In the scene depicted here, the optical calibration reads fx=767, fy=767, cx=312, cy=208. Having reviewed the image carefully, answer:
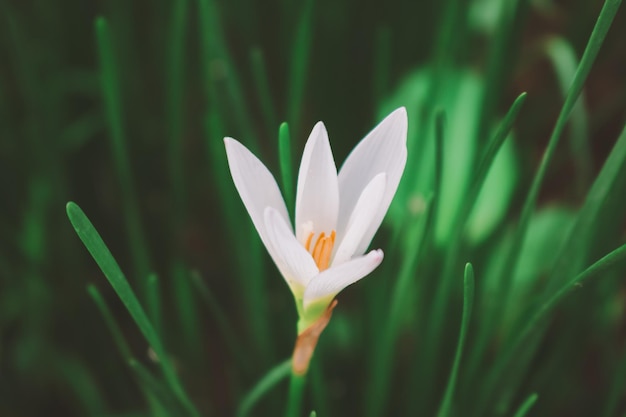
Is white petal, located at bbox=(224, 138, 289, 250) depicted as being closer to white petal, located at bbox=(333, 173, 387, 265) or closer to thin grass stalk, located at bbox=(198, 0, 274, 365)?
white petal, located at bbox=(333, 173, 387, 265)

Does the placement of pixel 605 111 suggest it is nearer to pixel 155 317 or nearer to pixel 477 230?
pixel 477 230

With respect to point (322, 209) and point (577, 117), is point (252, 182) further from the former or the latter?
point (577, 117)

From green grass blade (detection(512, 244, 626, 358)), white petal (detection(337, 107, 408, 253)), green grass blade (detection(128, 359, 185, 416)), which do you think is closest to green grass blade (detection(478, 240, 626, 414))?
green grass blade (detection(512, 244, 626, 358))

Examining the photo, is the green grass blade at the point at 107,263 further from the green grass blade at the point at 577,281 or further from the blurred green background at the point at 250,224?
the green grass blade at the point at 577,281

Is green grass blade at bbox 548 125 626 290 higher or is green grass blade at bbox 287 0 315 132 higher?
green grass blade at bbox 287 0 315 132

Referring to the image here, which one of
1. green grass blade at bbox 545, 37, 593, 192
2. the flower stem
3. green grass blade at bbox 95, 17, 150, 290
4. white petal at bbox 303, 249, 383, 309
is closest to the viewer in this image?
white petal at bbox 303, 249, 383, 309

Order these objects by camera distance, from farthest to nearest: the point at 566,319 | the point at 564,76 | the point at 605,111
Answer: the point at 605,111, the point at 564,76, the point at 566,319

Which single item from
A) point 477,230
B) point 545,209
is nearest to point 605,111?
point 545,209

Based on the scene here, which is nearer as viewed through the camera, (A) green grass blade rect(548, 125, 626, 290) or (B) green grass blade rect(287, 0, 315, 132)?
(A) green grass blade rect(548, 125, 626, 290)

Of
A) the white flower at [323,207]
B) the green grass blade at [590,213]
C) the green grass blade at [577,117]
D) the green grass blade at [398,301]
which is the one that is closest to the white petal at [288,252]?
the white flower at [323,207]
